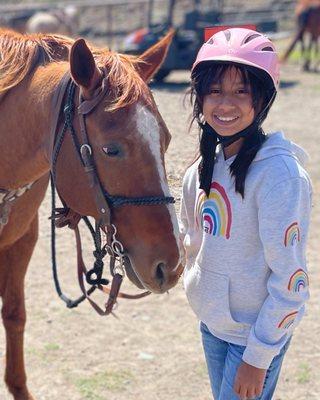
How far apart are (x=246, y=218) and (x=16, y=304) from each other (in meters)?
1.66

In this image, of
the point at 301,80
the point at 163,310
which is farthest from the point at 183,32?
the point at 163,310

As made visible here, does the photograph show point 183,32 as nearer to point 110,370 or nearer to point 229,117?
point 110,370

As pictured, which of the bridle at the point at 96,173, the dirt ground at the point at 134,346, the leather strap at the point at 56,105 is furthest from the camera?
the dirt ground at the point at 134,346

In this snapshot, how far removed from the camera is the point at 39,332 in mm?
3783

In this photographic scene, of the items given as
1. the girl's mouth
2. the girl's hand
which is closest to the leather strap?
the girl's mouth

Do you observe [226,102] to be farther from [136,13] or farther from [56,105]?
[136,13]

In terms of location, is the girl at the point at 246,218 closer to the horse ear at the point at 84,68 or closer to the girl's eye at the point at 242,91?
the girl's eye at the point at 242,91

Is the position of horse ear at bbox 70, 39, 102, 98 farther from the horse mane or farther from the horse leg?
the horse leg

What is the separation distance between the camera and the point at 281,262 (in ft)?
6.04

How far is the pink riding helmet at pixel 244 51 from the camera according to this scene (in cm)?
186

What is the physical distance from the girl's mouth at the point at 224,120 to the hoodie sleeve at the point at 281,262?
0.23 m

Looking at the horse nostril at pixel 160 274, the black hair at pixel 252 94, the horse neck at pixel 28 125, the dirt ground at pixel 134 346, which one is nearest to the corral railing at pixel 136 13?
the dirt ground at pixel 134 346

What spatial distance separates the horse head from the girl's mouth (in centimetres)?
20

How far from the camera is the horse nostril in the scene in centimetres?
198
